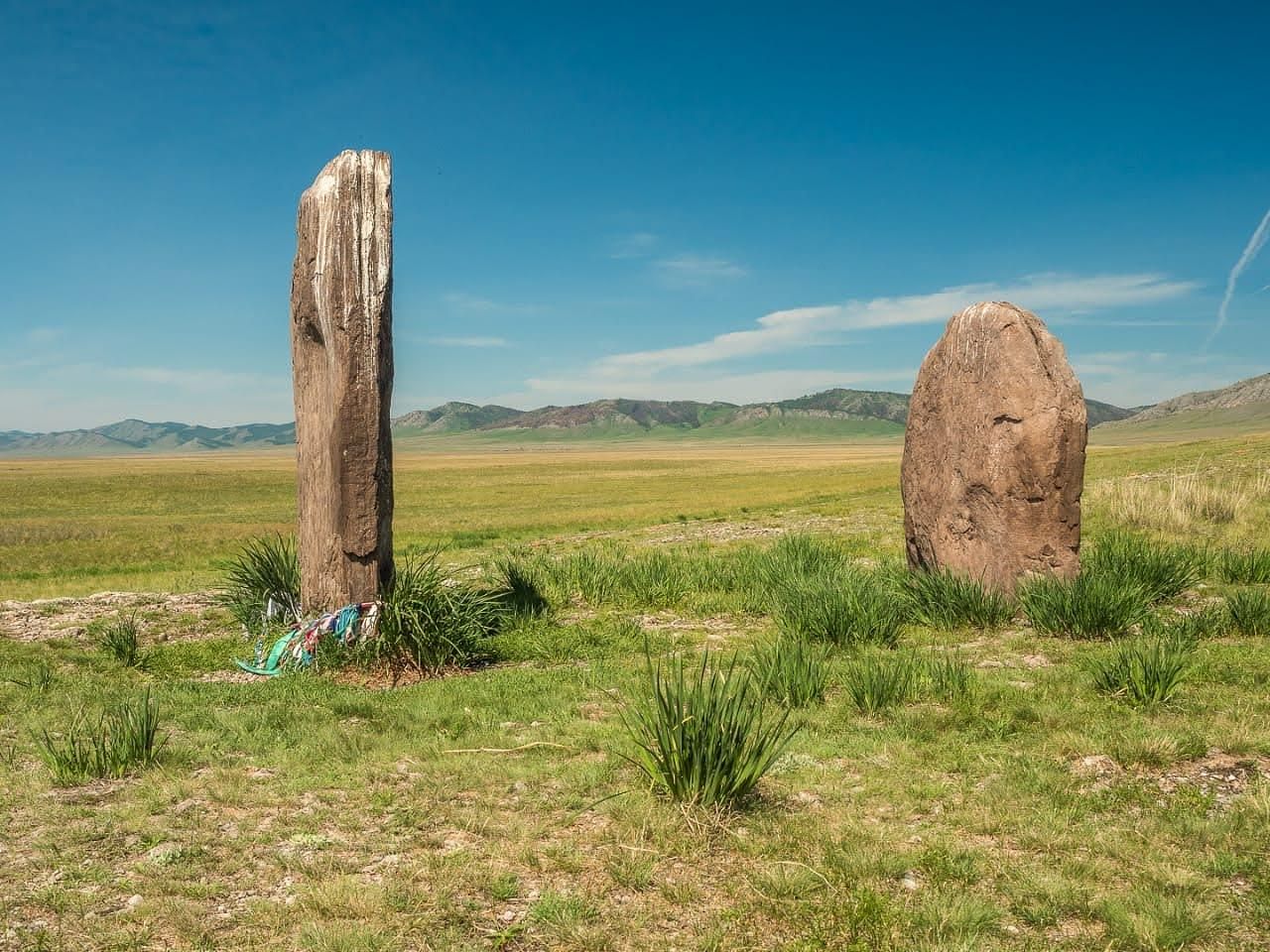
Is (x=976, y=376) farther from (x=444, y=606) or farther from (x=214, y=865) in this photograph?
(x=214, y=865)

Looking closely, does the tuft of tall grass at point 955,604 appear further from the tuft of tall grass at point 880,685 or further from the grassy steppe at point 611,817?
the tuft of tall grass at point 880,685

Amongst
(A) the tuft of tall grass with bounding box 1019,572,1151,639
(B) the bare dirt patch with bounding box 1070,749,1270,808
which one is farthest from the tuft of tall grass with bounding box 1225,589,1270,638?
(B) the bare dirt patch with bounding box 1070,749,1270,808

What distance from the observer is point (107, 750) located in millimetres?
6043

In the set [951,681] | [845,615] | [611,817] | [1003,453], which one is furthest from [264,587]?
[1003,453]

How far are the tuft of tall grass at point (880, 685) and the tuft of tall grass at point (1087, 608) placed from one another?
2645 mm

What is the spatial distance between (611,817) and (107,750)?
3465 millimetres

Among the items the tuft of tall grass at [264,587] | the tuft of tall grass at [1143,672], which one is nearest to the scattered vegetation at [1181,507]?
the tuft of tall grass at [1143,672]

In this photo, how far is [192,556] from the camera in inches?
906

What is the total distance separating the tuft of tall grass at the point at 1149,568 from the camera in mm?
10812

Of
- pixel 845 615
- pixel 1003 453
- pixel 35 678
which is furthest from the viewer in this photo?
pixel 1003 453

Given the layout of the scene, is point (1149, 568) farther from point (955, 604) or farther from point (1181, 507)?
point (1181, 507)

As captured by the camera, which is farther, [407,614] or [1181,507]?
[1181,507]

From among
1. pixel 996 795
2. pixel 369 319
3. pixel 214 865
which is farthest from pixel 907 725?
pixel 369 319

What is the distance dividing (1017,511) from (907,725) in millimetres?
4949
